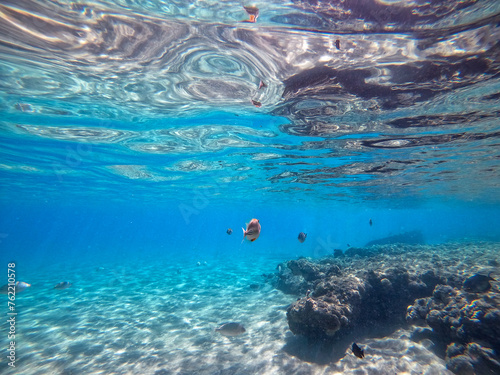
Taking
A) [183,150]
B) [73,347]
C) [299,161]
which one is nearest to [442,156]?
[299,161]

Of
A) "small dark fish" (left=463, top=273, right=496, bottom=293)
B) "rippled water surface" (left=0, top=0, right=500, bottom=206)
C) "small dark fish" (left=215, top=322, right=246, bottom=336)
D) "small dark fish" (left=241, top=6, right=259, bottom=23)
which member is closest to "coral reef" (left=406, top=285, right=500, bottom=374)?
"small dark fish" (left=463, top=273, right=496, bottom=293)

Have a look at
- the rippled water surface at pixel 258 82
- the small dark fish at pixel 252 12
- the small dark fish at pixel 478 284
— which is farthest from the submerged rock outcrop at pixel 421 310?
the small dark fish at pixel 252 12

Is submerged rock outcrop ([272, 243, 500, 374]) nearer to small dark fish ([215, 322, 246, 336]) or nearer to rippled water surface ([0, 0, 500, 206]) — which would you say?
small dark fish ([215, 322, 246, 336])

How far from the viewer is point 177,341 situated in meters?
9.30

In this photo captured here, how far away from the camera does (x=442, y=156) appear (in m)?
16.8

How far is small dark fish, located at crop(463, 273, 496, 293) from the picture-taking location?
8102mm

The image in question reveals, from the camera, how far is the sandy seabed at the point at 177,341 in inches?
280

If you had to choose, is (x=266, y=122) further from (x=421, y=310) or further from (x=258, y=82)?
(x=421, y=310)

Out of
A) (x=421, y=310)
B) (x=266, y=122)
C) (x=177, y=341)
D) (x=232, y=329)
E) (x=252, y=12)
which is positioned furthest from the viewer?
(x=266, y=122)

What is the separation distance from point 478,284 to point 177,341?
1105cm

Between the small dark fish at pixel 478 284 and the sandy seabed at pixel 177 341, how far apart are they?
8.90 ft

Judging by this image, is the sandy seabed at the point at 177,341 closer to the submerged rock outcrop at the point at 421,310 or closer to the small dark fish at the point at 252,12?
the submerged rock outcrop at the point at 421,310

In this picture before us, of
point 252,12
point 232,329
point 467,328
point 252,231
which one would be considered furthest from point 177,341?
point 252,12

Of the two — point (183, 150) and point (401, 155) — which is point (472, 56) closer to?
point (401, 155)
